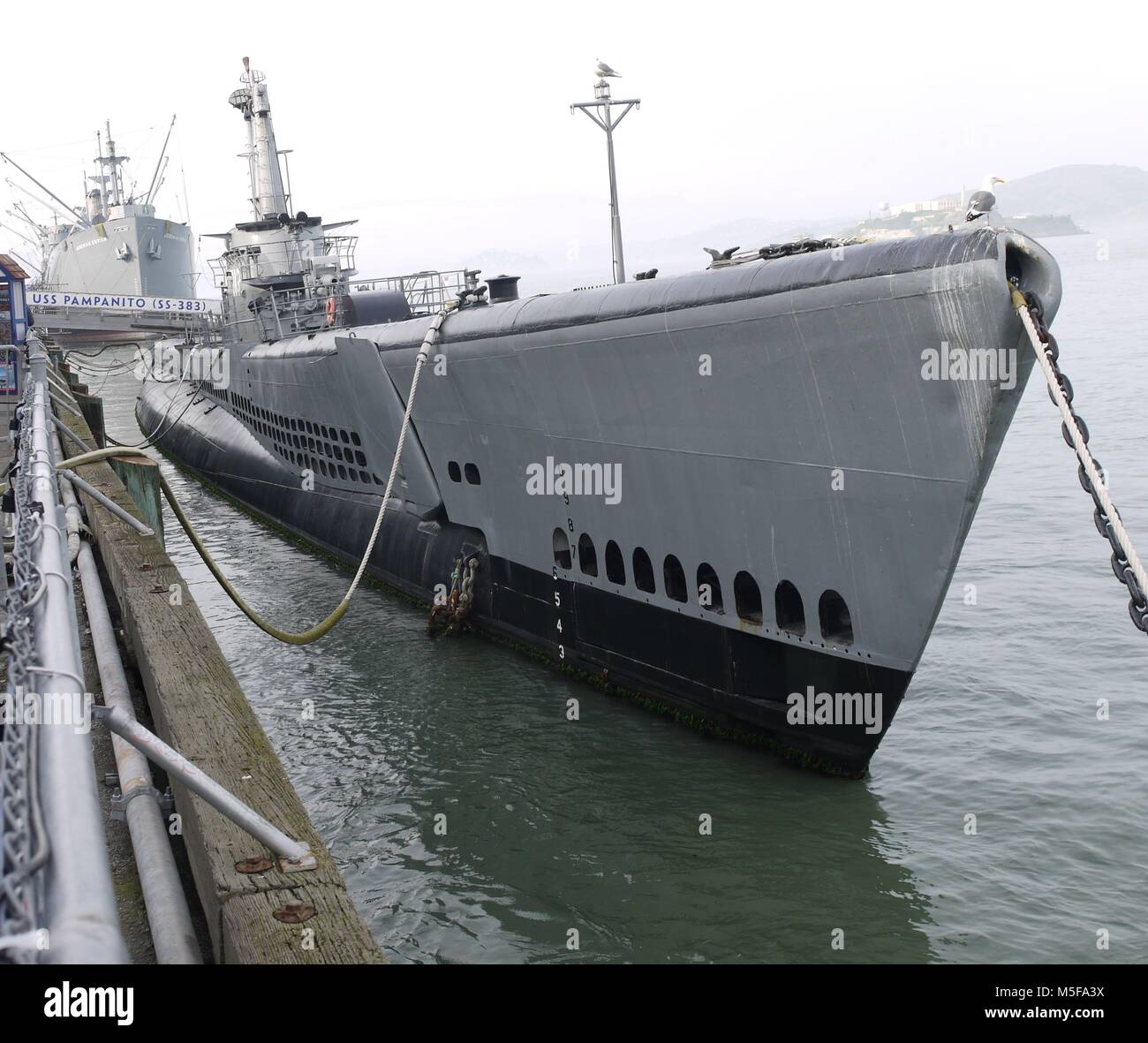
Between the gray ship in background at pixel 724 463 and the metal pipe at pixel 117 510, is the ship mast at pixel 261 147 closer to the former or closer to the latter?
the gray ship in background at pixel 724 463

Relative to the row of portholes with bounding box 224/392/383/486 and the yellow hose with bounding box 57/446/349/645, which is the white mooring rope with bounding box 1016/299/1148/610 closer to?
the yellow hose with bounding box 57/446/349/645

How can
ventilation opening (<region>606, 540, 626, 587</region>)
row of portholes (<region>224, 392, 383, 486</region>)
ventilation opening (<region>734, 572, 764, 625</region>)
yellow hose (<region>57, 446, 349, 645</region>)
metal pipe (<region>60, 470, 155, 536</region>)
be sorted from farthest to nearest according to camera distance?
row of portholes (<region>224, 392, 383, 486</region>), ventilation opening (<region>606, 540, 626, 587</region>), ventilation opening (<region>734, 572, 764, 625</region>), metal pipe (<region>60, 470, 155, 536</region>), yellow hose (<region>57, 446, 349, 645</region>)

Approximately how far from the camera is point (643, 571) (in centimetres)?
1199

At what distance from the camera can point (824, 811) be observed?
9852 mm

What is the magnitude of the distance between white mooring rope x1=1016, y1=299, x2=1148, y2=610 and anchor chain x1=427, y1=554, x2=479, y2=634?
29.1 feet

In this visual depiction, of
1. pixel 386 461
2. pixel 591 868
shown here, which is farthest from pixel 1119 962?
pixel 386 461

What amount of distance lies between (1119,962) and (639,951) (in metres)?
3.25

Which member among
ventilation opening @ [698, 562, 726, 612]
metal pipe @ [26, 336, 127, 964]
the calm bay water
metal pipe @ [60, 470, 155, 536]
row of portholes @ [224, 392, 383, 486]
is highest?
row of portholes @ [224, 392, 383, 486]

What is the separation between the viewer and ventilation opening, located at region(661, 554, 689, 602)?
1141 cm

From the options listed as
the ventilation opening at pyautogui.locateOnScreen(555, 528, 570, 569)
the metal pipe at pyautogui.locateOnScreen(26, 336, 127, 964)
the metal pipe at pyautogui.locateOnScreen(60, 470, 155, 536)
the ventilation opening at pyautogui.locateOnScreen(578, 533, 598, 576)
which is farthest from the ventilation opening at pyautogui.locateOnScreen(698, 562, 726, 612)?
the metal pipe at pyautogui.locateOnScreen(26, 336, 127, 964)

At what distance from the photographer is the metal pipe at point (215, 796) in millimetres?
4230

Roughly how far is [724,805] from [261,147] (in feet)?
85.9

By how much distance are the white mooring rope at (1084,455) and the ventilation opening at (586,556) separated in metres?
6.04

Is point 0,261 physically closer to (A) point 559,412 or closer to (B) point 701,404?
(A) point 559,412
